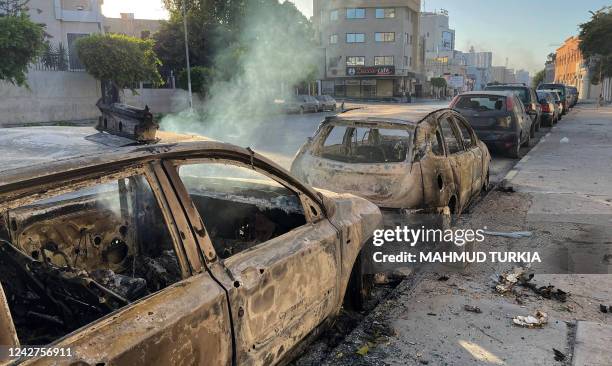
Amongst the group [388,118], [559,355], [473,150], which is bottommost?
[559,355]

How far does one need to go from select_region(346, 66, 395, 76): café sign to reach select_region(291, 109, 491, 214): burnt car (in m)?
55.8

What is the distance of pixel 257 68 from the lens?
3394 centimetres

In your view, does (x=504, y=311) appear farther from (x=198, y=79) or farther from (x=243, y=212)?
(x=198, y=79)

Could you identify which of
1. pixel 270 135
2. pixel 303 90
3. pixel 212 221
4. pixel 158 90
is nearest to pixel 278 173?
pixel 212 221

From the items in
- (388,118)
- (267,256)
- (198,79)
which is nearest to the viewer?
(267,256)

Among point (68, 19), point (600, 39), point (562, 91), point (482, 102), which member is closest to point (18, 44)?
point (68, 19)

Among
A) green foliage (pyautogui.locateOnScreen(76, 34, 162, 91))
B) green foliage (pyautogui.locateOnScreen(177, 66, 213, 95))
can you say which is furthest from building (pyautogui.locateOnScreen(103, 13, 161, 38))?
green foliage (pyautogui.locateOnScreen(76, 34, 162, 91))

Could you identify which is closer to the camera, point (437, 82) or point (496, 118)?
point (496, 118)

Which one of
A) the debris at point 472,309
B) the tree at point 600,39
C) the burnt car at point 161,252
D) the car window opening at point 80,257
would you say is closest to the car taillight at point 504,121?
the debris at point 472,309

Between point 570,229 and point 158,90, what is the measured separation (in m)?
27.8

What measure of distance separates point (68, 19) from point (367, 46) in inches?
1598

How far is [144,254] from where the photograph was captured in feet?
10.8

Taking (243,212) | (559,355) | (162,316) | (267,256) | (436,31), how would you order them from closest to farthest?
(162,316)
(267,256)
(559,355)
(243,212)
(436,31)

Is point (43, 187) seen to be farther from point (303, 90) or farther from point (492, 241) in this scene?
point (303, 90)
